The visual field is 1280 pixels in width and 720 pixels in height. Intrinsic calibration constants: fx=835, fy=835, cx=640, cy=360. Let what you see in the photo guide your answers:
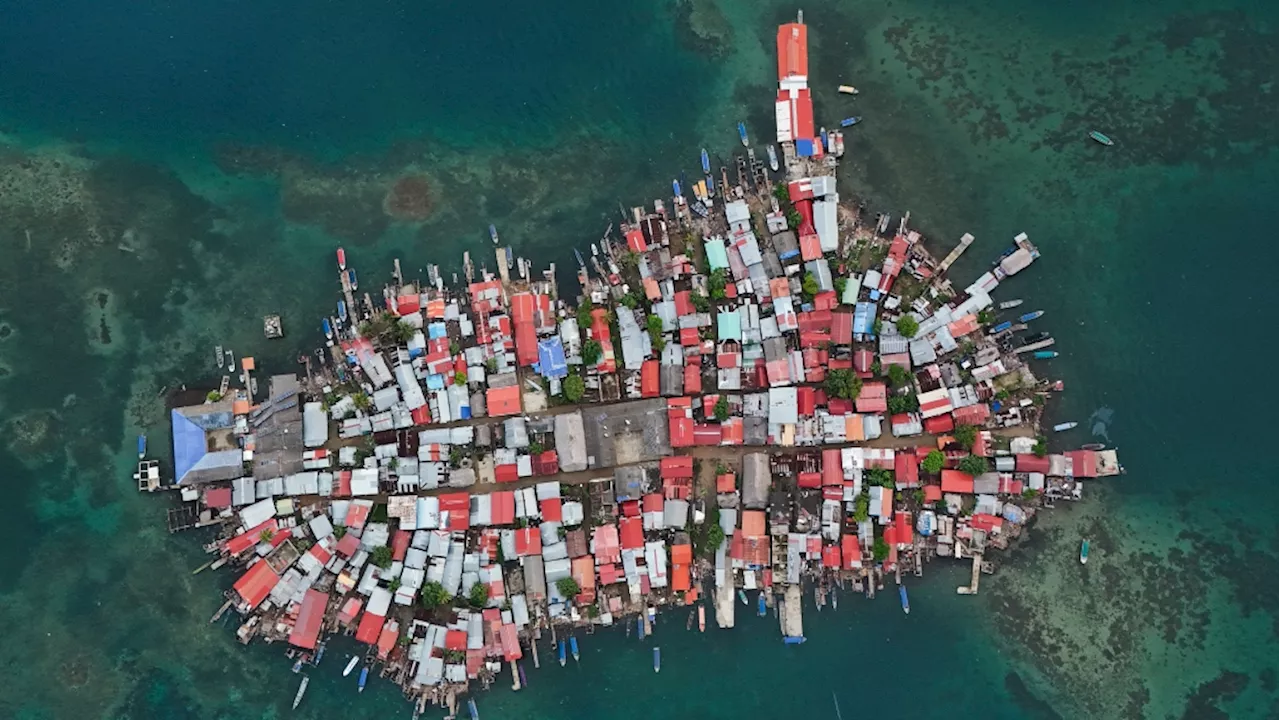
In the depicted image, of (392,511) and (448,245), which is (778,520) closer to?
(392,511)

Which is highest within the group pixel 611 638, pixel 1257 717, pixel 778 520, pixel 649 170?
pixel 649 170

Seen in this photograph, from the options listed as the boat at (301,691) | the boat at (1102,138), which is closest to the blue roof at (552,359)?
the boat at (301,691)

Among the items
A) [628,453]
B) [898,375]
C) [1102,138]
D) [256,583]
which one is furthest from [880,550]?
[256,583]

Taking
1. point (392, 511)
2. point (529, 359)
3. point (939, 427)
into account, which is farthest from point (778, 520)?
point (392, 511)

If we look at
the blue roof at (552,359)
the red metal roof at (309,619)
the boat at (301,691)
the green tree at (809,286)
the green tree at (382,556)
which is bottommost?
the boat at (301,691)

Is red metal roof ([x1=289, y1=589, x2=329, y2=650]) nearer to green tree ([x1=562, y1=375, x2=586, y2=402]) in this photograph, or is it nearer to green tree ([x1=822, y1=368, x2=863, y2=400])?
green tree ([x1=562, y1=375, x2=586, y2=402])

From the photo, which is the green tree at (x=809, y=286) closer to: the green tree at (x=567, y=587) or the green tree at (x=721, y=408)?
the green tree at (x=721, y=408)
